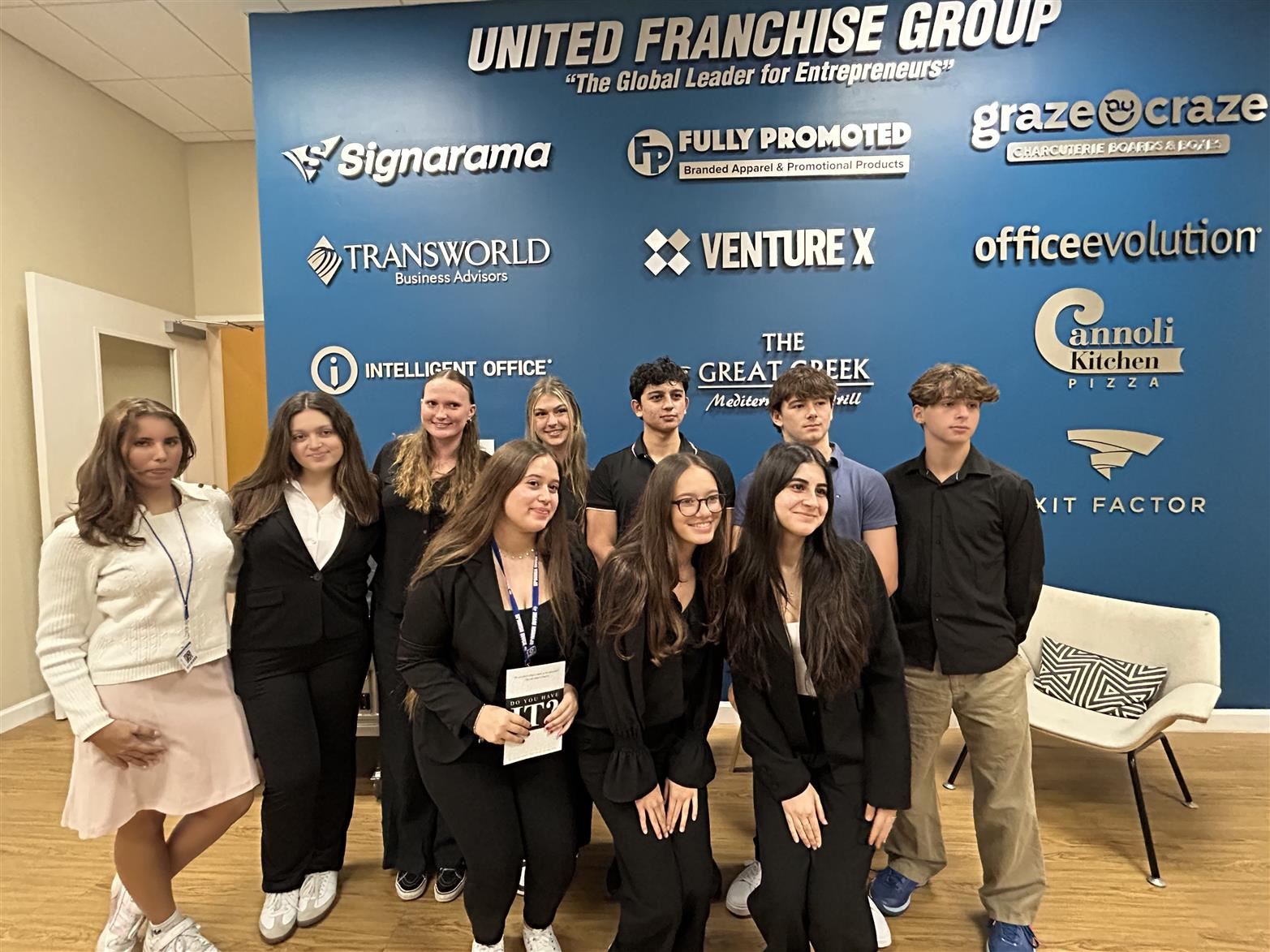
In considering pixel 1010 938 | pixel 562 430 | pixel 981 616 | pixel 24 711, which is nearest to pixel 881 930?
pixel 1010 938

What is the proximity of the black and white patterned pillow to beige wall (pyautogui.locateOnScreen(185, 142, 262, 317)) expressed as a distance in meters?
5.89

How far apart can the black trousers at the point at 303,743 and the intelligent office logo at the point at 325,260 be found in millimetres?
2289

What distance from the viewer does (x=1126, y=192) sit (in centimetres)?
338

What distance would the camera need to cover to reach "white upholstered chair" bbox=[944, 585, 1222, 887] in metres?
2.46

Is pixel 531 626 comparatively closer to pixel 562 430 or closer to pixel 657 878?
pixel 657 878

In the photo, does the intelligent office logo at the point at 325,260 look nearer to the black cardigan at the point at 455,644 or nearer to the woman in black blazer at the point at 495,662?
the woman in black blazer at the point at 495,662

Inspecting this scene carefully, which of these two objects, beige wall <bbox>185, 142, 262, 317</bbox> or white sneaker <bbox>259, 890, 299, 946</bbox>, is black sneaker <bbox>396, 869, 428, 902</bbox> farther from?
beige wall <bbox>185, 142, 262, 317</bbox>

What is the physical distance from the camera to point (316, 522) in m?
2.15

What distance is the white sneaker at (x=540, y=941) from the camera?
1.99 m

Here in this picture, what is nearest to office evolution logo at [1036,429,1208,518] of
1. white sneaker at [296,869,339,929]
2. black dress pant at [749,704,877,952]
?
black dress pant at [749,704,877,952]

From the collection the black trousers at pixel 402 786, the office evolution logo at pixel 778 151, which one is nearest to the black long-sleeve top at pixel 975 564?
the black trousers at pixel 402 786

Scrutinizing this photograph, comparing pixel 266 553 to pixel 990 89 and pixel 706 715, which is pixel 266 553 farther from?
pixel 990 89

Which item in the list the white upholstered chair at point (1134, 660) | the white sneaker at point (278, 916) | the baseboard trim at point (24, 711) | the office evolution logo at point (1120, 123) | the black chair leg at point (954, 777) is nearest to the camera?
the white sneaker at point (278, 916)

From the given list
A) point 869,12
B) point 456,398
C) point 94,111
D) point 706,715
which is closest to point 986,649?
A: point 706,715
